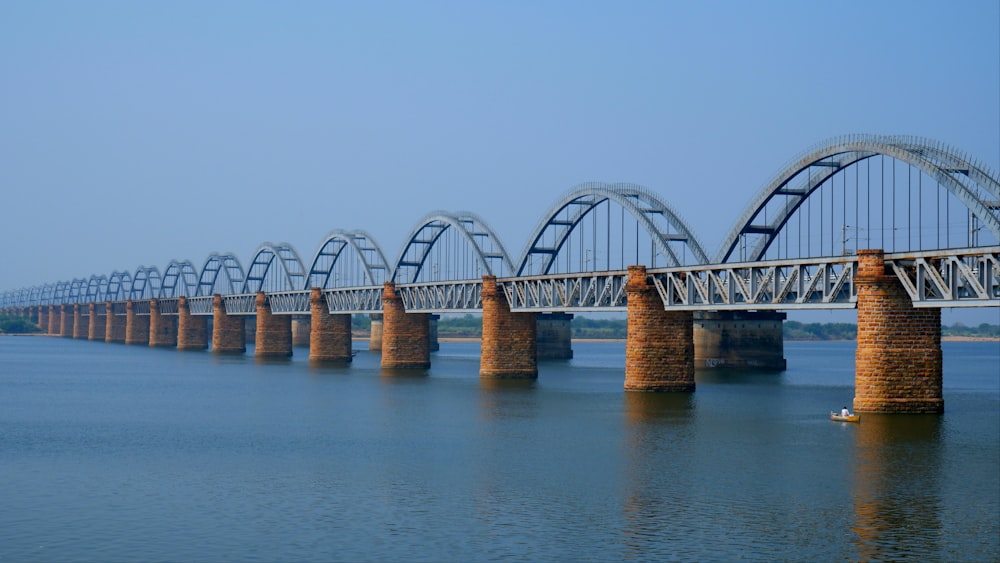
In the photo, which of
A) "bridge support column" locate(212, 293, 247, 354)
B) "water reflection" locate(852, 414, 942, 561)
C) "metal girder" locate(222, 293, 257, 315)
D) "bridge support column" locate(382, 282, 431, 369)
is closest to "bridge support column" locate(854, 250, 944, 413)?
"water reflection" locate(852, 414, 942, 561)

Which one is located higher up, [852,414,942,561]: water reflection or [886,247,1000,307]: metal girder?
[886,247,1000,307]: metal girder

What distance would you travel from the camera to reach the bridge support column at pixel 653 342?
6694cm

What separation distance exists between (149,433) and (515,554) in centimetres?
2770

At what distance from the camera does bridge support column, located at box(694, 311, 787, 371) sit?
352 feet

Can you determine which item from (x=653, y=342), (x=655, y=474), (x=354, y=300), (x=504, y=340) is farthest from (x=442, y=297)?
(x=655, y=474)

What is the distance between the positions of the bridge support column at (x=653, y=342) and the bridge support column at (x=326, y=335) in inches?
2236

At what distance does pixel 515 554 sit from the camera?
85.2 feet

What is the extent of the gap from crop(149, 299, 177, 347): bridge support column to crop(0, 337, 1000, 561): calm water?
121562mm

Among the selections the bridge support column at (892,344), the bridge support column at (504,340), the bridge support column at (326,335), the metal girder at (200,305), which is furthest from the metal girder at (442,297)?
the metal girder at (200,305)

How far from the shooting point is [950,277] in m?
48.2

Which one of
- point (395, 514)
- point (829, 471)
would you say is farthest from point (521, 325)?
point (395, 514)

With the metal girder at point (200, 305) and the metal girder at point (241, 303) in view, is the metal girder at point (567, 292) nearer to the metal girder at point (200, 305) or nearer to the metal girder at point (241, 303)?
the metal girder at point (241, 303)

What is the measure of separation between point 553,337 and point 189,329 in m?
56.3

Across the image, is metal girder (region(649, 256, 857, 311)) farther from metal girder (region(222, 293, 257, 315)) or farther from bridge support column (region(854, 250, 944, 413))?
metal girder (region(222, 293, 257, 315))
